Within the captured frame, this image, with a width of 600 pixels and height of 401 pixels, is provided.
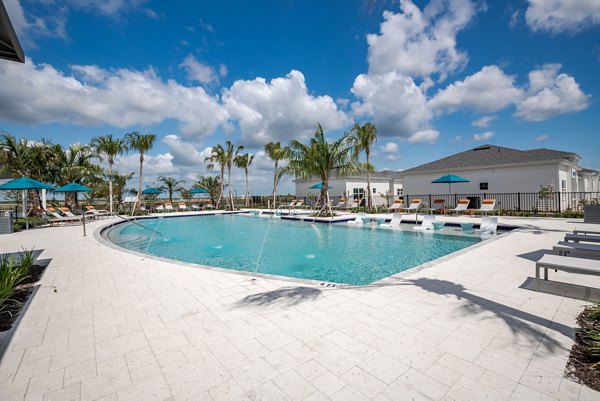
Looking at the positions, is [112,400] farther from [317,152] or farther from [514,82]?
[514,82]

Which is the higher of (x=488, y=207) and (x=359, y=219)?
(x=488, y=207)

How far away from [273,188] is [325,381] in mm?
27156

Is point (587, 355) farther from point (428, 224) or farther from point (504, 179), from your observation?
point (504, 179)

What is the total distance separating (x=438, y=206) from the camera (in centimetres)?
2105

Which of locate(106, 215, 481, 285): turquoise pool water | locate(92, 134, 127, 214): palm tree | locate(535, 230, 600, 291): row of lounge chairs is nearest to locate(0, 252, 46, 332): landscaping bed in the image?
locate(106, 215, 481, 285): turquoise pool water

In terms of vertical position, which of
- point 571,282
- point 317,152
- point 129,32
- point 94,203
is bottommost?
point 571,282

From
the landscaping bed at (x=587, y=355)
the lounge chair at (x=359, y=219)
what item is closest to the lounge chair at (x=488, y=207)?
the lounge chair at (x=359, y=219)

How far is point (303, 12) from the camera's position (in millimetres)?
11586

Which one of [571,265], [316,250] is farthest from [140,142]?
[571,265]

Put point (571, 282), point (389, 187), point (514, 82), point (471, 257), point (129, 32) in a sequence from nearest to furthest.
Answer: point (571, 282), point (471, 257), point (129, 32), point (514, 82), point (389, 187)

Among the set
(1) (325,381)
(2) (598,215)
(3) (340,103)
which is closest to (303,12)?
(3) (340,103)

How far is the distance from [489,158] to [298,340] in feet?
76.7

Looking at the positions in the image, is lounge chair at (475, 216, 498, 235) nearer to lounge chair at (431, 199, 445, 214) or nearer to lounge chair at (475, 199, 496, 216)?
lounge chair at (475, 199, 496, 216)

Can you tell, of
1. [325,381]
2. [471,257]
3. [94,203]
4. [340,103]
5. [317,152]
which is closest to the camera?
[325,381]
